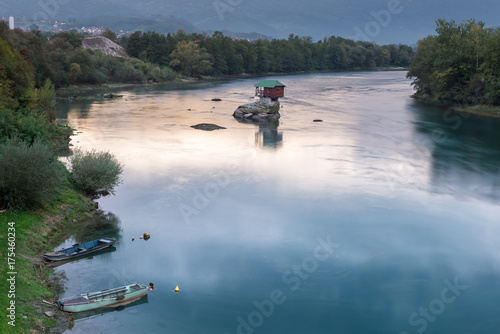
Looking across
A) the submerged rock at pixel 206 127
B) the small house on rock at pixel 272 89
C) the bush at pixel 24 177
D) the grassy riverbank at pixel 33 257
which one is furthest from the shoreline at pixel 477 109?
the bush at pixel 24 177

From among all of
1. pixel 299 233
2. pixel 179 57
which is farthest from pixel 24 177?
pixel 179 57

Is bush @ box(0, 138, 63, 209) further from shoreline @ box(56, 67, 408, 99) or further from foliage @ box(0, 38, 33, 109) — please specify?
shoreline @ box(56, 67, 408, 99)

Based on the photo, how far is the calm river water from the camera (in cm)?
1761

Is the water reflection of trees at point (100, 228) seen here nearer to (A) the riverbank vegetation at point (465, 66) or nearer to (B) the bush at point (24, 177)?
(B) the bush at point (24, 177)

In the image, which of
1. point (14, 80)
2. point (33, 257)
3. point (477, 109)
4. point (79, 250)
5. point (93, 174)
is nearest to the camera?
point (33, 257)

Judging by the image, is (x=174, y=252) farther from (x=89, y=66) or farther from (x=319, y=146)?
(x=89, y=66)

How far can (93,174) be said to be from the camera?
90.2ft

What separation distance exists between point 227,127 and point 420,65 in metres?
40.8

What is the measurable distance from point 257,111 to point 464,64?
101 ft

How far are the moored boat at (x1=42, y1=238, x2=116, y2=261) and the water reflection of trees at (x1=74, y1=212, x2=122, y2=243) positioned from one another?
1.32 meters

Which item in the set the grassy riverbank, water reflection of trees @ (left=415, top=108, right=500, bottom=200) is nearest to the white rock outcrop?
water reflection of trees @ (left=415, top=108, right=500, bottom=200)

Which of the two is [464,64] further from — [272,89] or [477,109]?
[272,89]

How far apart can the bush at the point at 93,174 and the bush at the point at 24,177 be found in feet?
13.3

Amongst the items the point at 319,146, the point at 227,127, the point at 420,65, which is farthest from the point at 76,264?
the point at 420,65
